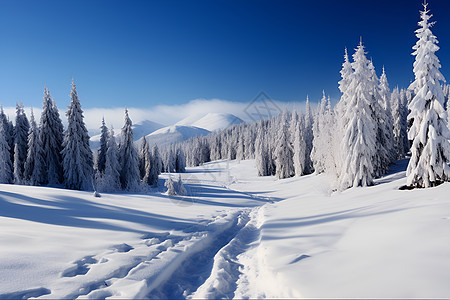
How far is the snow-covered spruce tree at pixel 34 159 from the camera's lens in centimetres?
2838

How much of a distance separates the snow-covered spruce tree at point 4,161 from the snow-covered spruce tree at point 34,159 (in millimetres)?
6553

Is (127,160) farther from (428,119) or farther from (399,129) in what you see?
(399,129)

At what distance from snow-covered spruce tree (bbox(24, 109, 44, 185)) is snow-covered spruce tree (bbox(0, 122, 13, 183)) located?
21.5 ft

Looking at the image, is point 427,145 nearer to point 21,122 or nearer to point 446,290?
point 446,290

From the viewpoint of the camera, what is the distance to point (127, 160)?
34.2 meters

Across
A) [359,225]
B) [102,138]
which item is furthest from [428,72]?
[102,138]

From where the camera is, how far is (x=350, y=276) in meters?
4.97

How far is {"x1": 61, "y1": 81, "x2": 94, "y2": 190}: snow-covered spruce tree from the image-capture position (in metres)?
27.3

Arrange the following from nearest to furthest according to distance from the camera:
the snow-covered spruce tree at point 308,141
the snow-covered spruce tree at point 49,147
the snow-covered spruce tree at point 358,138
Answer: the snow-covered spruce tree at point 358,138 < the snow-covered spruce tree at point 49,147 < the snow-covered spruce tree at point 308,141

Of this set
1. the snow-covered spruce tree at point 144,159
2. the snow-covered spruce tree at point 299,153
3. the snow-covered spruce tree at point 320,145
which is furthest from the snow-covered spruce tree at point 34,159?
the snow-covered spruce tree at point 299,153

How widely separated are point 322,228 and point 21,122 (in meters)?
45.5

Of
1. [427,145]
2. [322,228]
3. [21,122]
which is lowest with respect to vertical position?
[322,228]

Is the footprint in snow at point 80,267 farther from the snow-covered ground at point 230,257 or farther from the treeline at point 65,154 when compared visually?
the treeline at point 65,154

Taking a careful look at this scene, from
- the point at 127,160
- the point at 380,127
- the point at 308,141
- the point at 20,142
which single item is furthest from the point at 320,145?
the point at 20,142
